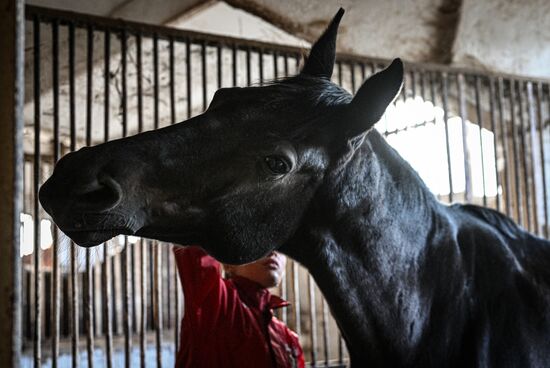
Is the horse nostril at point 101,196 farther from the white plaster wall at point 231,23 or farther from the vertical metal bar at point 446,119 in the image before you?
the white plaster wall at point 231,23

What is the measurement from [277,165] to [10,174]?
0.65 meters

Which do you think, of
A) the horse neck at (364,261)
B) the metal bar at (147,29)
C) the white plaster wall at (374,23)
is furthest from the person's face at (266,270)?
the white plaster wall at (374,23)

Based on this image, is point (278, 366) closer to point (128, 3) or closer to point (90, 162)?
point (90, 162)

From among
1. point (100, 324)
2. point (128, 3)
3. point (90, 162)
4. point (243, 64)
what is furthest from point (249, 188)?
point (100, 324)

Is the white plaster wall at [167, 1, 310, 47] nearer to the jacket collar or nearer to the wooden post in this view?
the jacket collar

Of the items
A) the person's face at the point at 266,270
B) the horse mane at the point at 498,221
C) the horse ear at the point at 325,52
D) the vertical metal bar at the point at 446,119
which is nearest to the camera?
the horse ear at the point at 325,52

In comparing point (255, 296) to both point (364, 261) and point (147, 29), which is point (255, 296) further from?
point (147, 29)

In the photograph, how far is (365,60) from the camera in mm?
3535

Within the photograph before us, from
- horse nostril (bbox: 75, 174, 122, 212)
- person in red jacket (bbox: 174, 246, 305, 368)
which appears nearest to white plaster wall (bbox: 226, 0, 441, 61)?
→ person in red jacket (bbox: 174, 246, 305, 368)

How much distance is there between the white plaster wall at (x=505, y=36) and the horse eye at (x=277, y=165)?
3254 millimetres

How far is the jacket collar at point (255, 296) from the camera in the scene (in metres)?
2.11

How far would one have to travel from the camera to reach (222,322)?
198cm

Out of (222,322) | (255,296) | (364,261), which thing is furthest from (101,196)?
(255,296)

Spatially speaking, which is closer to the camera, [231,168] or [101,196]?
[101,196]
